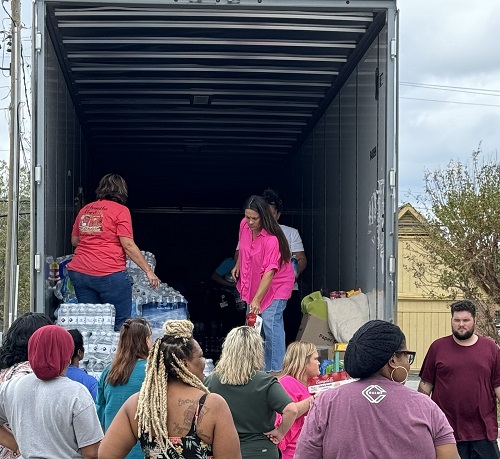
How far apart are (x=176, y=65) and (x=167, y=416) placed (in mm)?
6847

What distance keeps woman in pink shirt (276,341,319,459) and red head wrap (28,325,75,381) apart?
1806 millimetres

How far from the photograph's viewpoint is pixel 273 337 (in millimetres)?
8273

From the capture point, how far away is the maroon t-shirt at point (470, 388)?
22.7ft

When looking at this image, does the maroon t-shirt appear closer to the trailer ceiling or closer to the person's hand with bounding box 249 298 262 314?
the person's hand with bounding box 249 298 262 314

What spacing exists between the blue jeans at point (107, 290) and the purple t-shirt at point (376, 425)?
16.2ft

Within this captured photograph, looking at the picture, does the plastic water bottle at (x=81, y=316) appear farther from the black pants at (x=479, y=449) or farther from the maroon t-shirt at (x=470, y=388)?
the black pants at (x=479, y=449)

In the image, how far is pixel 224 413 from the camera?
3.97 metres

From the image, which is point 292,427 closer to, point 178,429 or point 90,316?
point 178,429

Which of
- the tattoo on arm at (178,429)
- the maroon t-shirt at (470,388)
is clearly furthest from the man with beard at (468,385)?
the tattoo on arm at (178,429)

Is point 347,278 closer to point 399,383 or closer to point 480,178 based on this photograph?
point 399,383

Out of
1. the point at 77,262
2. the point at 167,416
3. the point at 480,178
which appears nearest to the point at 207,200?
the point at 480,178

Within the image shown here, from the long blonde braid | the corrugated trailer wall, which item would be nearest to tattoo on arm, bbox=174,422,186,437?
the long blonde braid

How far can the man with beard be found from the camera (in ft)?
22.8

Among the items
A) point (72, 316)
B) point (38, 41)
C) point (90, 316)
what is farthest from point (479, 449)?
point (38, 41)
